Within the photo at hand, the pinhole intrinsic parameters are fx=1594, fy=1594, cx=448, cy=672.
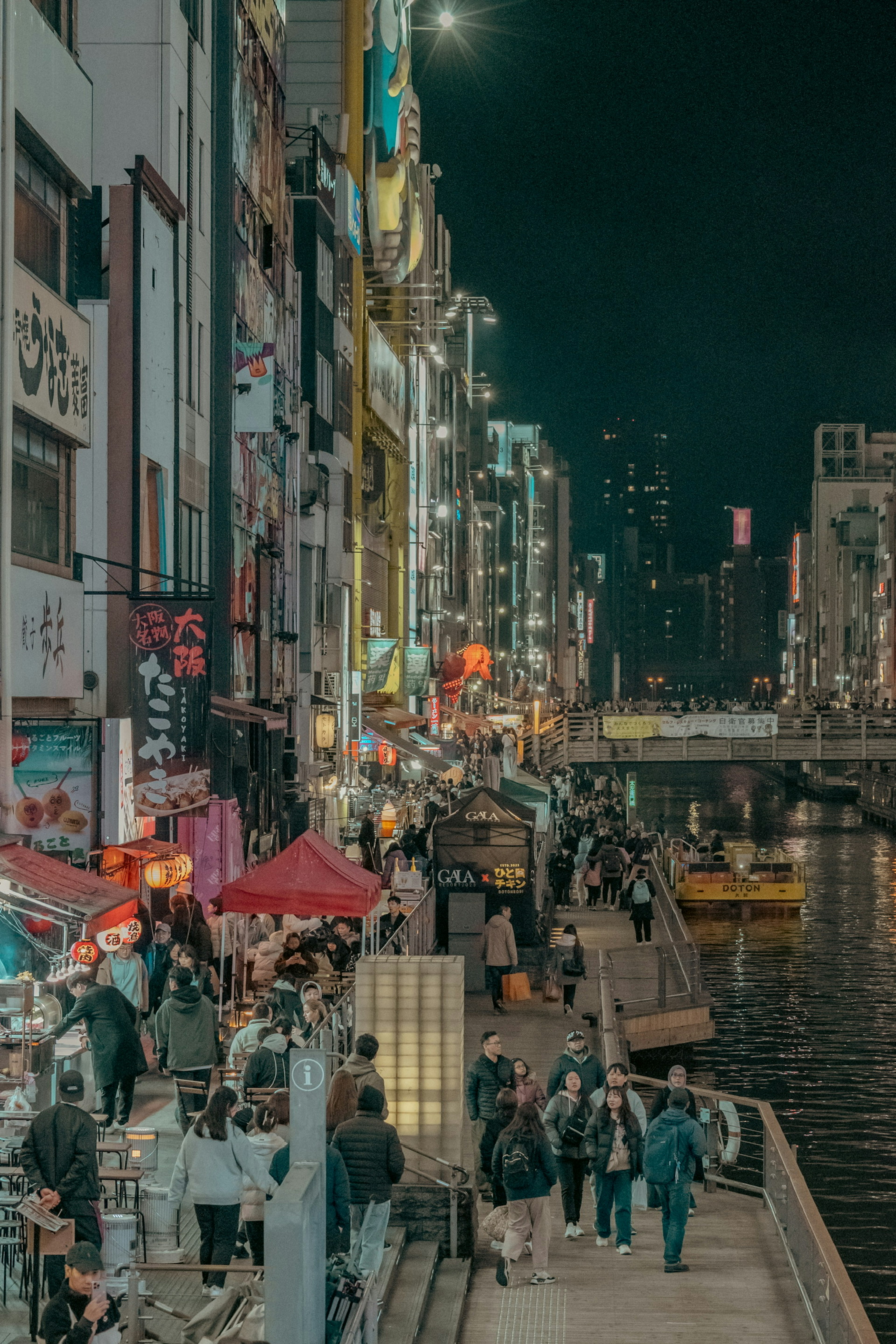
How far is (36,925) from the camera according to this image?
17.5 m

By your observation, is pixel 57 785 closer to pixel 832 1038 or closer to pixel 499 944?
pixel 499 944

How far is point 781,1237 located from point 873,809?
75505 mm

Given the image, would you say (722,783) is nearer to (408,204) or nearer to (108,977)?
(408,204)

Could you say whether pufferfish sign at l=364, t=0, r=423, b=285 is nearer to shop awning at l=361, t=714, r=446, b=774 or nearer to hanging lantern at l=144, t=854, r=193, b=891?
shop awning at l=361, t=714, r=446, b=774

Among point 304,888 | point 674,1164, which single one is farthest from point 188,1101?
point 304,888

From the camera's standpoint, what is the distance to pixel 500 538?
464ft

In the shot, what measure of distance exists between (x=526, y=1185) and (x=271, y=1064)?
2.26 metres

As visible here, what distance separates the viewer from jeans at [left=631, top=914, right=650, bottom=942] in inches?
1310

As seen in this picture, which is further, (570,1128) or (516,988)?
(516,988)

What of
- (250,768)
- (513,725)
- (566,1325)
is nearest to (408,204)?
(513,725)

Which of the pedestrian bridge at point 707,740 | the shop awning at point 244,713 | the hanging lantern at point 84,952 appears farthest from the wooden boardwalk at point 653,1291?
the pedestrian bridge at point 707,740

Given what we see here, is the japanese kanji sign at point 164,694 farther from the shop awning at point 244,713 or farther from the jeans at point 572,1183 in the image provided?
the jeans at point 572,1183

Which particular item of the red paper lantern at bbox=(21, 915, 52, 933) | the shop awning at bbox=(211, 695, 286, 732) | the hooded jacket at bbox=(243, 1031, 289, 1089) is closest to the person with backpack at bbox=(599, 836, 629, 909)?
the shop awning at bbox=(211, 695, 286, 732)

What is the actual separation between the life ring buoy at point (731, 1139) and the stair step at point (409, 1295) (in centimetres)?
442
